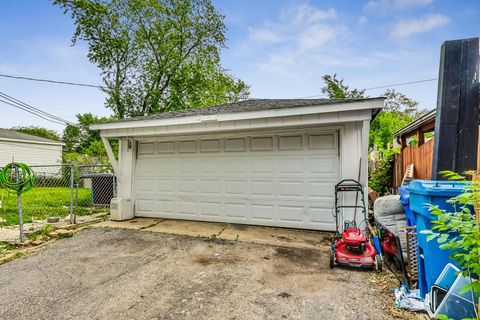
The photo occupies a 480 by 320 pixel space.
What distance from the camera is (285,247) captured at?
420cm

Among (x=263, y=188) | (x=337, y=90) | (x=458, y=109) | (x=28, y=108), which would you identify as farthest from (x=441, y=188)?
(x=28, y=108)

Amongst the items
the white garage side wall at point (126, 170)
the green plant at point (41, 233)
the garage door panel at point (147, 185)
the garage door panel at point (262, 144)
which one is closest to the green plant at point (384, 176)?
the garage door panel at point (262, 144)

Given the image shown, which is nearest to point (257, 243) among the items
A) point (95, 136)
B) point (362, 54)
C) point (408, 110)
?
point (362, 54)

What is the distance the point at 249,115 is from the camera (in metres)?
4.86

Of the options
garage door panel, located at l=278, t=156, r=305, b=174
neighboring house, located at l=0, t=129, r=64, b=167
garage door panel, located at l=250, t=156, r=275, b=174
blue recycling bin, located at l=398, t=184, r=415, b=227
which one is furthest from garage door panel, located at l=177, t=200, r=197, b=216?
neighboring house, located at l=0, t=129, r=64, b=167

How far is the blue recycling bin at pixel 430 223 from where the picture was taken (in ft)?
7.17

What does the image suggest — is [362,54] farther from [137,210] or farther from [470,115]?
[137,210]

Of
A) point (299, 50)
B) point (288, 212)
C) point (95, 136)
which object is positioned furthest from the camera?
point (95, 136)

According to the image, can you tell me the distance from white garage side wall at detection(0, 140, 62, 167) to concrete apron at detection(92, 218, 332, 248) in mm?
15690

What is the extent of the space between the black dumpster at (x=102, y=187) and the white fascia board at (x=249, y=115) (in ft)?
6.04

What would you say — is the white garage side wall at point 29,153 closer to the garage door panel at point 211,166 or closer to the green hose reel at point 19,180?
the green hose reel at point 19,180

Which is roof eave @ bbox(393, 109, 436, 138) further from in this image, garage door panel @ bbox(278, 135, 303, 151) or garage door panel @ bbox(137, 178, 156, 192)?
garage door panel @ bbox(137, 178, 156, 192)

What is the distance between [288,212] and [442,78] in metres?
3.40

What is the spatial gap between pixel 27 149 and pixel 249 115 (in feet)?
66.2
